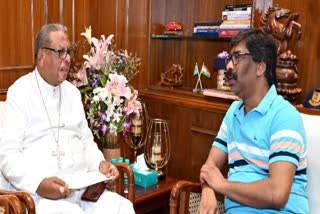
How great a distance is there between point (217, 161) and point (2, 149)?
3.43ft

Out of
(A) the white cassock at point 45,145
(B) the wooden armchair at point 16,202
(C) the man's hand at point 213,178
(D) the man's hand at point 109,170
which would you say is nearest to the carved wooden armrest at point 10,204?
(B) the wooden armchair at point 16,202

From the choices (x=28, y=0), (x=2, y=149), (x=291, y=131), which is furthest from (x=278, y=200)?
(x=28, y=0)

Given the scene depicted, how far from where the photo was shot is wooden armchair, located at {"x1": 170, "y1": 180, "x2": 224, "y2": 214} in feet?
6.49

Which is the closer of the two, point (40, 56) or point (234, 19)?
point (40, 56)

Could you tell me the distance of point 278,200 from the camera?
1.63 metres

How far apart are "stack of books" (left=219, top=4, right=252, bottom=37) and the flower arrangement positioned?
0.70 metres

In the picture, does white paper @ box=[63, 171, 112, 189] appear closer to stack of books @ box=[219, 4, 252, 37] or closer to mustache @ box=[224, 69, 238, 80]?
mustache @ box=[224, 69, 238, 80]

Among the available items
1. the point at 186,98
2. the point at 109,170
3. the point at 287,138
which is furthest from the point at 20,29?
the point at 287,138

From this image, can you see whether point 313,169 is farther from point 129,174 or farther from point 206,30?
point 206,30

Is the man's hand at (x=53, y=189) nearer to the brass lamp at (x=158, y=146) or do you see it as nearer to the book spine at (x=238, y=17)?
the brass lamp at (x=158, y=146)

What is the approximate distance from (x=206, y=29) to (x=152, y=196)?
1.24m

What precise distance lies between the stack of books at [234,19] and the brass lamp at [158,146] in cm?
73

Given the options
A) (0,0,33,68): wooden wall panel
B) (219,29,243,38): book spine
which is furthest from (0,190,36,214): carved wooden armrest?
(219,29,243,38): book spine

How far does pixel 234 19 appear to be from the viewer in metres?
2.71
